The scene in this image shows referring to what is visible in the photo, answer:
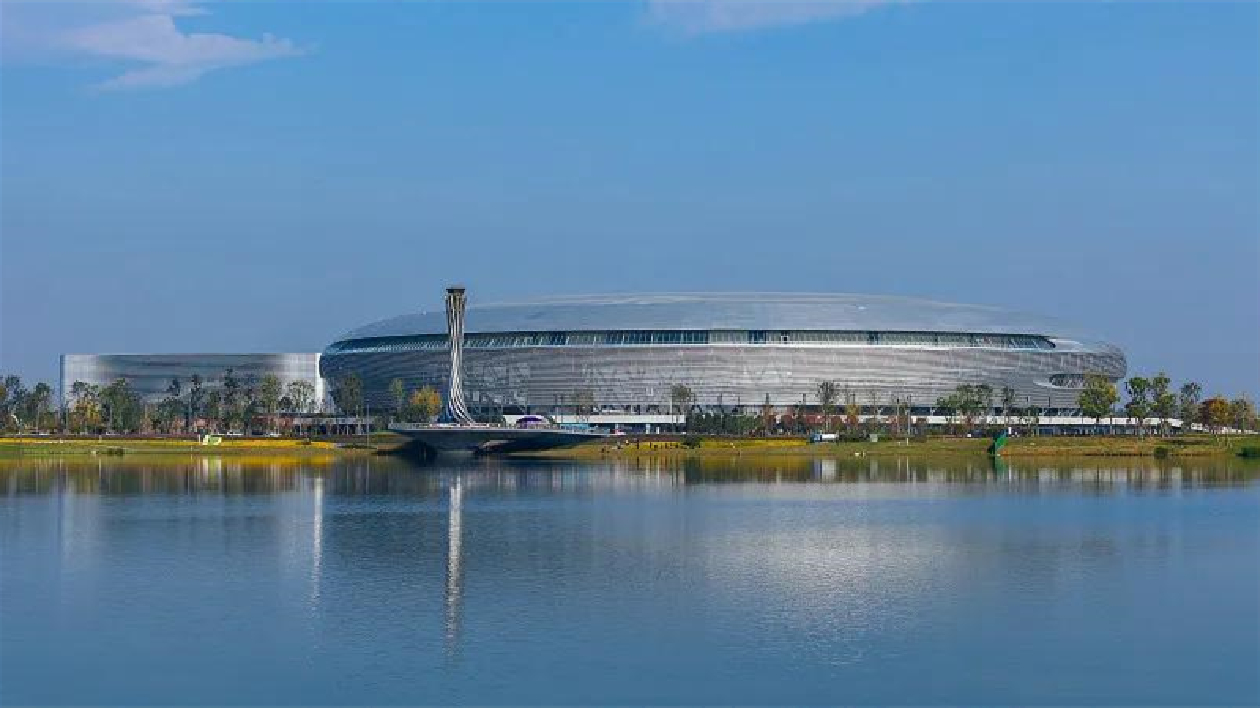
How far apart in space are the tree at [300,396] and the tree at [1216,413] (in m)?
82.1

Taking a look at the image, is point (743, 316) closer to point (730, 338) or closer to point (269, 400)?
point (730, 338)

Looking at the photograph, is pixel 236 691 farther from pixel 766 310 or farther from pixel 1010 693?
pixel 766 310

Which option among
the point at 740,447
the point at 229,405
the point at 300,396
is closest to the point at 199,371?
the point at 300,396

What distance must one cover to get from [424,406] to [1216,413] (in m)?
66.1

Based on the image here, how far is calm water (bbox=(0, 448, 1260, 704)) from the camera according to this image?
23.3m

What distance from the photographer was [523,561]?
1454 inches

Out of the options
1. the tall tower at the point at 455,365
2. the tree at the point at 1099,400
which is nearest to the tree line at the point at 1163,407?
the tree at the point at 1099,400

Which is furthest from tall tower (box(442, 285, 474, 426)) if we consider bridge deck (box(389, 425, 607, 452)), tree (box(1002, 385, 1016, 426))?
tree (box(1002, 385, 1016, 426))

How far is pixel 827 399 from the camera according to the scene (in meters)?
136

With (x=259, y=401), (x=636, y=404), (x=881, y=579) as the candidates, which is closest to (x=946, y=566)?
(x=881, y=579)

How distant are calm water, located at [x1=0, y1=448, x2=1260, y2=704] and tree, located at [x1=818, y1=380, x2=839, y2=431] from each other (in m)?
77.9

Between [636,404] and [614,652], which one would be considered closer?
[614,652]

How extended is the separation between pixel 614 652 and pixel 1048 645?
6934 mm

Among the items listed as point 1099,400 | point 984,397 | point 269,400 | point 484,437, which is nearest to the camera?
point 484,437
